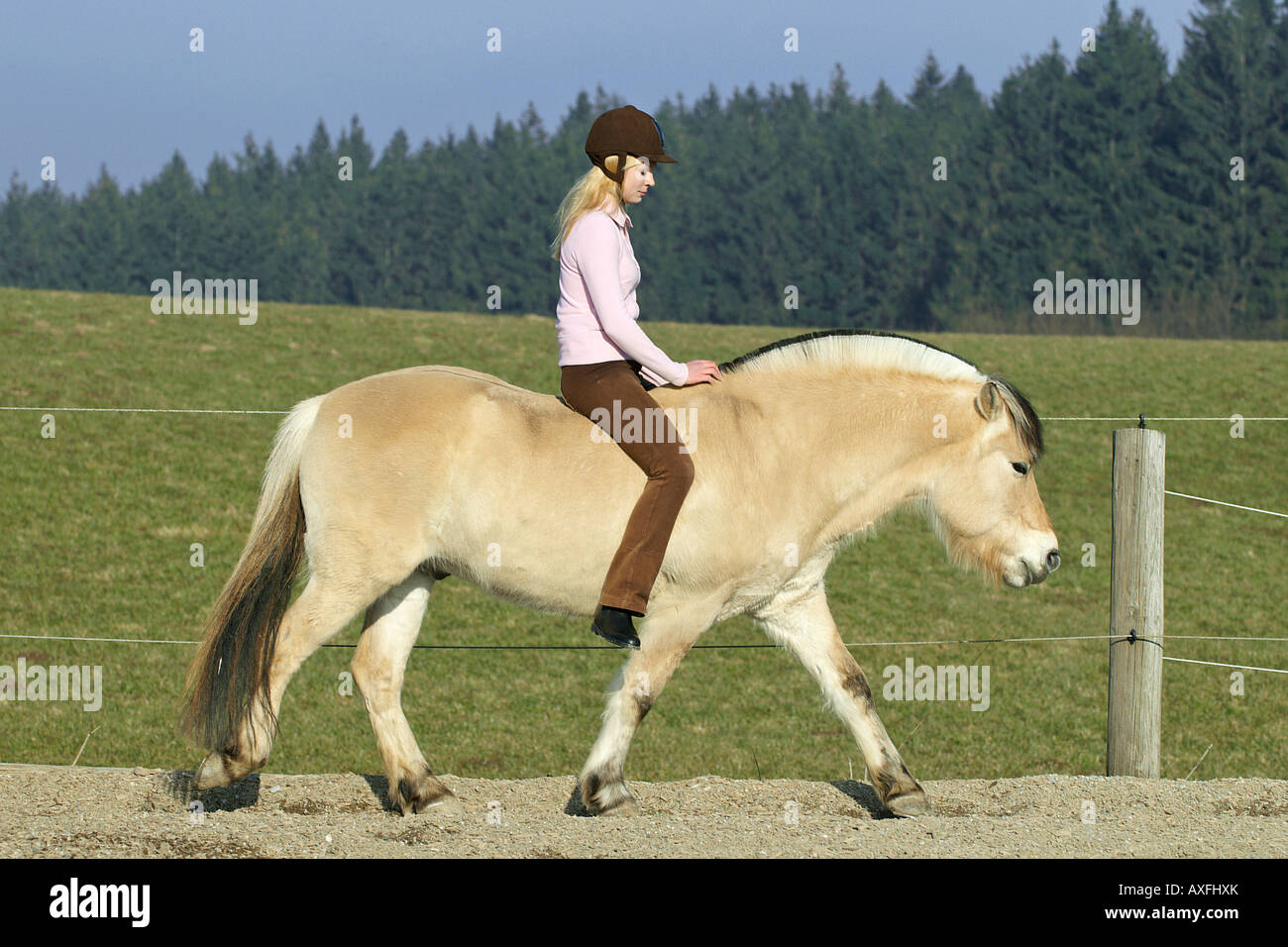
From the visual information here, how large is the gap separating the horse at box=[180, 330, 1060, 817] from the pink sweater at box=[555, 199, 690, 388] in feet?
0.78

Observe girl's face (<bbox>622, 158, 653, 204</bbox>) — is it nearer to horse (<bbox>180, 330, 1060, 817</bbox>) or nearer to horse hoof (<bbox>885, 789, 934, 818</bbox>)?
horse (<bbox>180, 330, 1060, 817</bbox>)

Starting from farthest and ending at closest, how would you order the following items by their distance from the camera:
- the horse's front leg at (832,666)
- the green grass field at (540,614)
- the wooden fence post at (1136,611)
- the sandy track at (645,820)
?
the green grass field at (540,614), the wooden fence post at (1136,611), the horse's front leg at (832,666), the sandy track at (645,820)

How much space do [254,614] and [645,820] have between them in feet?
6.02

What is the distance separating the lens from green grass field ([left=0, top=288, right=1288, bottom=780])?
30.7ft

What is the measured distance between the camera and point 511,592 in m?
5.43

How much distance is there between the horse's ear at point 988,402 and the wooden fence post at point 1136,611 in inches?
47.0

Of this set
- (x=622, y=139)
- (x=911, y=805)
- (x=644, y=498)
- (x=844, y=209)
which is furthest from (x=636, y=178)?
(x=844, y=209)

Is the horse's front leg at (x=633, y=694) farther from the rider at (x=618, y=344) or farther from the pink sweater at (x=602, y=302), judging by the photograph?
the pink sweater at (x=602, y=302)

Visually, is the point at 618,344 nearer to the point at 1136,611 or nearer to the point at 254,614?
the point at 254,614

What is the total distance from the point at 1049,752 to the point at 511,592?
5.53m

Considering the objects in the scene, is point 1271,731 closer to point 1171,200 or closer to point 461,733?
point 461,733

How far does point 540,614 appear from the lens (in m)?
12.8

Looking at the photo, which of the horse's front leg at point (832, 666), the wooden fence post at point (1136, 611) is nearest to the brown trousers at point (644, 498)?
the horse's front leg at point (832, 666)

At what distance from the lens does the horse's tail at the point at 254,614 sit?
5246mm
